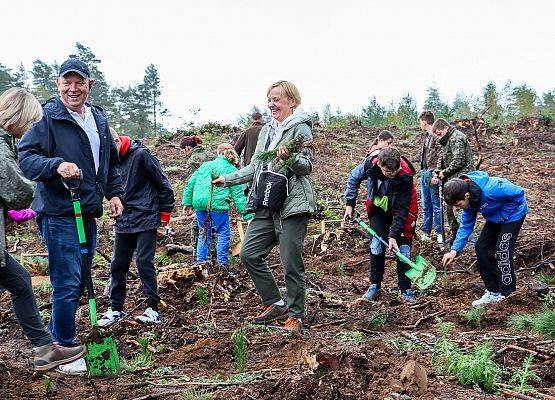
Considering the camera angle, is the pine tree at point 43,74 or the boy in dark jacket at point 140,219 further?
the pine tree at point 43,74

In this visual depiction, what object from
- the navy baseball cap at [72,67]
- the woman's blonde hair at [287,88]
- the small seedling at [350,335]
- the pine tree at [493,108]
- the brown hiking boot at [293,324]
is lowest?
the small seedling at [350,335]

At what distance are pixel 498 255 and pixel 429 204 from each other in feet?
12.8

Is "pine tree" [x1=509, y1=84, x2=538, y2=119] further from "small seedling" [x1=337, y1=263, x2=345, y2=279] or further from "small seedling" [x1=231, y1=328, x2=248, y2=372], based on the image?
"small seedling" [x1=231, y1=328, x2=248, y2=372]

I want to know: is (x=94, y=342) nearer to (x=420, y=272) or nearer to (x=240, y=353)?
(x=240, y=353)

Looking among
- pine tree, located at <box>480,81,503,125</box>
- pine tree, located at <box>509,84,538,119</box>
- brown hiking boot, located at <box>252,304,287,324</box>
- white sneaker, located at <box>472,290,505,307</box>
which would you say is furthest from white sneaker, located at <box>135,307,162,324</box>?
pine tree, located at <box>509,84,538,119</box>

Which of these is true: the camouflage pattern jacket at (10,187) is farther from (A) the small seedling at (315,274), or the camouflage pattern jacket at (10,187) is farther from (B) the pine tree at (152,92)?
(B) the pine tree at (152,92)

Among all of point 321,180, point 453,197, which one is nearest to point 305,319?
point 453,197

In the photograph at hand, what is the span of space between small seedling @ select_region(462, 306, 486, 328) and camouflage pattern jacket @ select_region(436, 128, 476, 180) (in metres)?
3.83

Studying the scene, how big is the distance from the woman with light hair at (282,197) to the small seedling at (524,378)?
1.88m

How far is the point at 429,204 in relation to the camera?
973 centimetres

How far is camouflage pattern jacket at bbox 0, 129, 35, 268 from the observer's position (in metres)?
3.52

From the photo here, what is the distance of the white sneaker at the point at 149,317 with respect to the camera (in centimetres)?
536

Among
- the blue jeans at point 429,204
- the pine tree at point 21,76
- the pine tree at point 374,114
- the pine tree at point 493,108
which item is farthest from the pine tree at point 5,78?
the blue jeans at point 429,204

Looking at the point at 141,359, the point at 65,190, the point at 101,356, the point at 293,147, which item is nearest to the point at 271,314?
the point at 141,359
